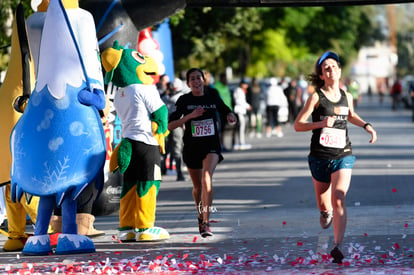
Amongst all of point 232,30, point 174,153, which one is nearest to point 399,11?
point 232,30

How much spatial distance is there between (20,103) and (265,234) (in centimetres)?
289

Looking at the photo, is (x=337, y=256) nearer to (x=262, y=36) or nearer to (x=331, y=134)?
(x=331, y=134)

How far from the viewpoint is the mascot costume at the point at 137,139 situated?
36.9 feet

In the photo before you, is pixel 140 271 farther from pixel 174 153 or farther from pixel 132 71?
pixel 174 153

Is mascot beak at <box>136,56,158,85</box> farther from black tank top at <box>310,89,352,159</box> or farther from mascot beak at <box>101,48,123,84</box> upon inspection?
black tank top at <box>310,89,352,159</box>

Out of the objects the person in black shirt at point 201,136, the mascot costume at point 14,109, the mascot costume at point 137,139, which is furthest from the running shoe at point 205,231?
the mascot costume at point 14,109

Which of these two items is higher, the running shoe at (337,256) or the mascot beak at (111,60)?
the mascot beak at (111,60)

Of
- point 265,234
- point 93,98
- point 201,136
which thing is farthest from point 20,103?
point 265,234

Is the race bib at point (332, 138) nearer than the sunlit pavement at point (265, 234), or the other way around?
the sunlit pavement at point (265, 234)

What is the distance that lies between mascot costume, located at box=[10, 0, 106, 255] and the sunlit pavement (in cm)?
44

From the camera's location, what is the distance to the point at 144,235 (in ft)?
36.9

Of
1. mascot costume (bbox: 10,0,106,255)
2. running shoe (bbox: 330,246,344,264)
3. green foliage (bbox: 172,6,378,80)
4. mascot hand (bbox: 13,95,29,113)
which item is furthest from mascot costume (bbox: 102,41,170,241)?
green foliage (bbox: 172,6,378,80)

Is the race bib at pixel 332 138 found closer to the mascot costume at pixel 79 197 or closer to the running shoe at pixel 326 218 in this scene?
the running shoe at pixel 326 218

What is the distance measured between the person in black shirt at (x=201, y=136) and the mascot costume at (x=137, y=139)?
1.19ft
